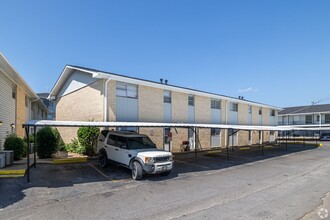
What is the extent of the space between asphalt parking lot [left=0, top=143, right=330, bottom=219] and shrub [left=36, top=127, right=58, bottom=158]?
10.7 feet

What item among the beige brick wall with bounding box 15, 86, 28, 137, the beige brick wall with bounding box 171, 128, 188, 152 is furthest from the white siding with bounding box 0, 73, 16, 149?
the beige brick wall with bounding box 171, 128, 188, 152

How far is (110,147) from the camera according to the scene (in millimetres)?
11609

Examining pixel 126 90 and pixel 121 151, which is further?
pixel 126 90

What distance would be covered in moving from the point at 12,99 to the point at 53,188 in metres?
9.91

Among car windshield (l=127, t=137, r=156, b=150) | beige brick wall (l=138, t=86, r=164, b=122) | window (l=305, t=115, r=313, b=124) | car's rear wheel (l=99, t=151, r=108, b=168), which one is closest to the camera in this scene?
car windshield (l=127, t=137, r=156, b=150)

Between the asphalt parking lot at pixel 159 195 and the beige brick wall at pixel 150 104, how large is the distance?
5811 mm

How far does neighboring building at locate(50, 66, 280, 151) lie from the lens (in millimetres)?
15211

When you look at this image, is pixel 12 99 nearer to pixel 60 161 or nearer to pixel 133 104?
pixel 60 161

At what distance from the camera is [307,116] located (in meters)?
51.7

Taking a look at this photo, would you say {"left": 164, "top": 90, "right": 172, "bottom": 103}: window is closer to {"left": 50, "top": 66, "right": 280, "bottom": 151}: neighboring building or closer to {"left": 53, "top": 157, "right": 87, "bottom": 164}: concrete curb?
{"left": 50, "top": 66, "right": 280, "bottom": 151}: neighboring building

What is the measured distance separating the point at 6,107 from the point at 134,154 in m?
8.90

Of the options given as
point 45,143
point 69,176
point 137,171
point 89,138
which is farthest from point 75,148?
point 137,171

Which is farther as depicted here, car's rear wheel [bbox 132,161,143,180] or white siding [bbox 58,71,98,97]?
white siding [bbox 58,71,98,97]

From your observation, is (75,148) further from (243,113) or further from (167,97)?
(243,113)
